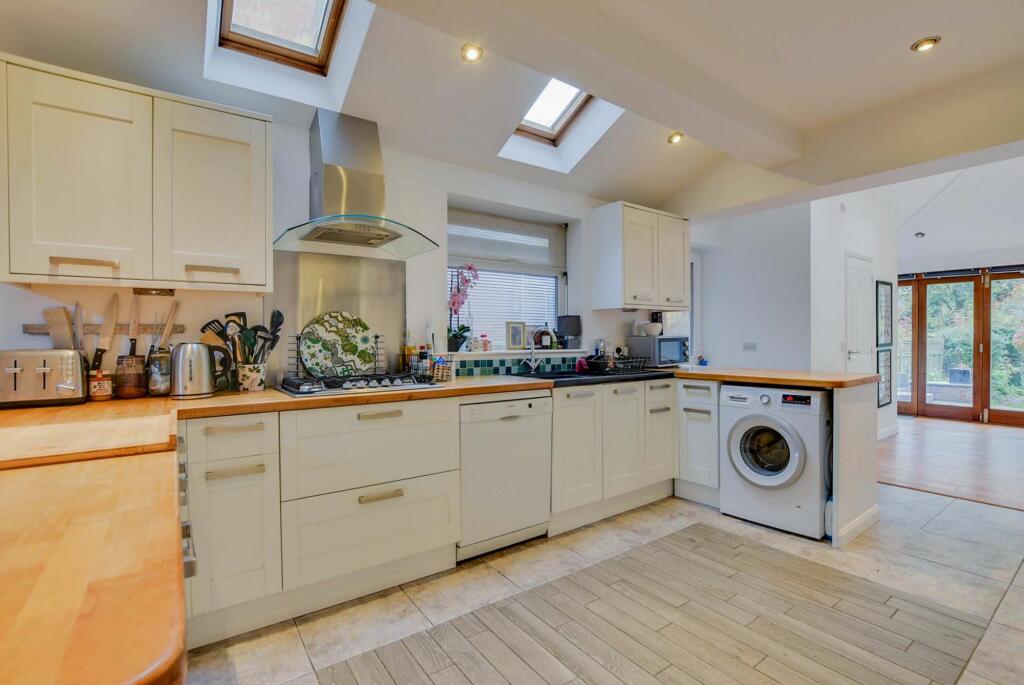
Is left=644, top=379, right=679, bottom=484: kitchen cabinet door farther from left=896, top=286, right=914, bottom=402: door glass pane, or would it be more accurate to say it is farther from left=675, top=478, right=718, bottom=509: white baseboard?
left=896, top=286, right=914, bottom=402: door glass pane

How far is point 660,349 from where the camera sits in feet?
12.7

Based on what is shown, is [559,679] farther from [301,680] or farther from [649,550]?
[649,550]

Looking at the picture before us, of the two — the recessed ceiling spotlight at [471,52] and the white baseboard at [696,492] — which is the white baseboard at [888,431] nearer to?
the white baseboard at [696,492]

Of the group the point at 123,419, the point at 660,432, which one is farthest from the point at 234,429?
the point at 660,432

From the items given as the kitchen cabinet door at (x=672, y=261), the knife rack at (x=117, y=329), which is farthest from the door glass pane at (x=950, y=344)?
the knife rack at (x=117, y=329)

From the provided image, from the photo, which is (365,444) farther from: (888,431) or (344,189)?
(888,431)

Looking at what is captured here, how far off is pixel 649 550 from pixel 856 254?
4365 mm

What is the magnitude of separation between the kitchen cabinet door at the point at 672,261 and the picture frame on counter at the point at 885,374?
3.38m

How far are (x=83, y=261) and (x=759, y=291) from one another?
4.98 metres

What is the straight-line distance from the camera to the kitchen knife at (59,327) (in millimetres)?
2008

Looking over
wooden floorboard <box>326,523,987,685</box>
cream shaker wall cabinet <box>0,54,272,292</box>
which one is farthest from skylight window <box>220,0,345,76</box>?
wooden floorboard <box>326,523,987,685</box>

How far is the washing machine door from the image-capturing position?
2851mm

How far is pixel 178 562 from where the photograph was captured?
585mm

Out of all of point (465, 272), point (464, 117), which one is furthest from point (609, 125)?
point (465, 272)
